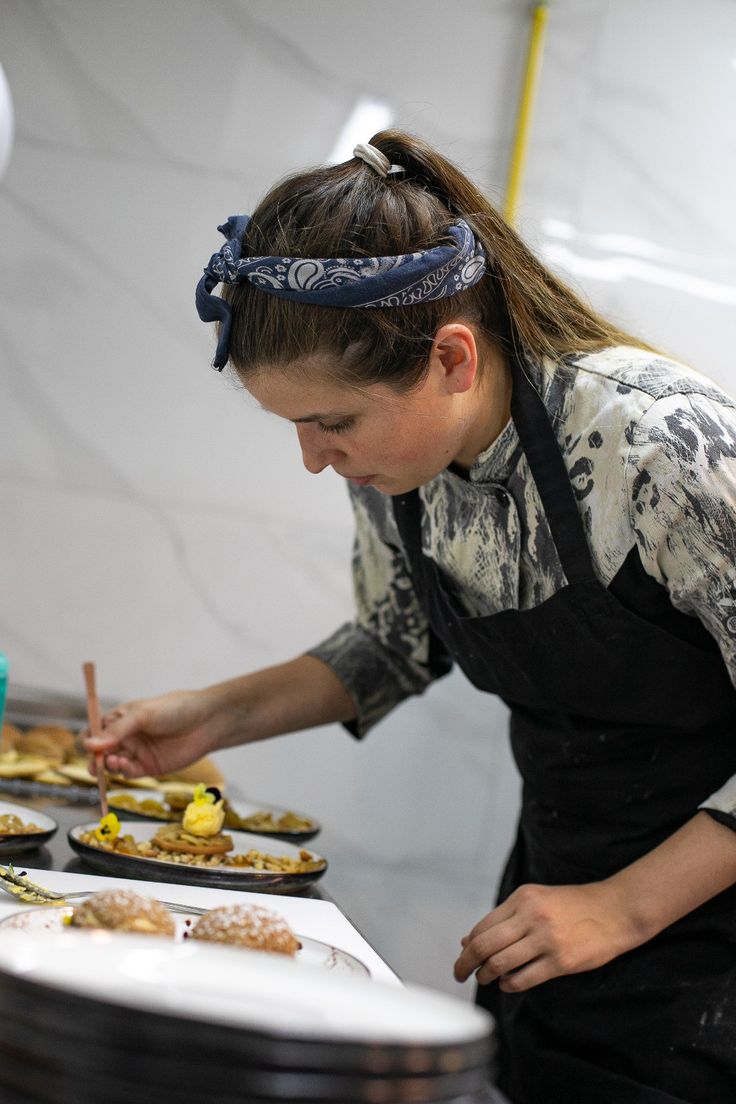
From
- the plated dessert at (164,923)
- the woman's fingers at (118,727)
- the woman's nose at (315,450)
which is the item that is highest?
the woman's nose at (315,450)

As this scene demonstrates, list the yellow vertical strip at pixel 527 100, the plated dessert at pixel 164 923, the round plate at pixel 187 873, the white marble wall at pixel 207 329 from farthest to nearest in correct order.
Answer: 1. the yellow vertical strip at pixel 527 100
2. the white marble wall at pixel 207 329
3. the round plate at pixel 187 873
4. the plated dessert at pixel 164 923

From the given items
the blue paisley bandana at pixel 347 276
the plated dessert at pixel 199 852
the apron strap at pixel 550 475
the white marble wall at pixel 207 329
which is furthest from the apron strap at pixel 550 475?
the white marble wall at pixel 207 329

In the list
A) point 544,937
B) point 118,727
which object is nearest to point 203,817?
point 118,727

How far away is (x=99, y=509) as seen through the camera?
231cm

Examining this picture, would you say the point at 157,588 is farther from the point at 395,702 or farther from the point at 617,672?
the point at 617,672

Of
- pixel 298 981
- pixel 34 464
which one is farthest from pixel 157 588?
pixel 298 981

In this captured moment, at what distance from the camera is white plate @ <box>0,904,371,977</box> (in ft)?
2.56

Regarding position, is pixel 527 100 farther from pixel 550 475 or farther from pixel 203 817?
pixel 203 817

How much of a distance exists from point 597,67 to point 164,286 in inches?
39.9

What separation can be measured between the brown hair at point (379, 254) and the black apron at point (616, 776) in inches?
3.6

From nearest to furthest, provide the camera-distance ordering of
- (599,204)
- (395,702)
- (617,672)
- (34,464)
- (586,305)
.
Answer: (617,672), (586,305), (395,702), (34,464), (599,204)

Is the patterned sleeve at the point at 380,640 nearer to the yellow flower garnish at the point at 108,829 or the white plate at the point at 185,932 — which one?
the yellow flower garnish at the point at 108,829

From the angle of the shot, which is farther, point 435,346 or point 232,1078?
point 435,346

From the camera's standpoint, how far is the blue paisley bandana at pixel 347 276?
1113mm
